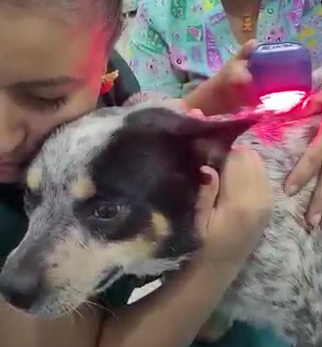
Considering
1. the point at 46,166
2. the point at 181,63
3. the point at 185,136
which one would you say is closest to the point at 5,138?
the point at 46,166

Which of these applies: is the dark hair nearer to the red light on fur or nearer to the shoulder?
the red light on fur

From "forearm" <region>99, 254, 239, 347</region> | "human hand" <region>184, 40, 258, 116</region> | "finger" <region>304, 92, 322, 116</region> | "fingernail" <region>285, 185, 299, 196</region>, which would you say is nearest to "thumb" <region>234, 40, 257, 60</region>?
"human hand" <region>184, 40, 258, 116</region>

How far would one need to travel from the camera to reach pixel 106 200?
895 mm

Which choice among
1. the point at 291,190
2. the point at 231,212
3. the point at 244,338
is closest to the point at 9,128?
the point at 231,212

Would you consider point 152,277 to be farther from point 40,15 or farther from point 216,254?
point 40,15

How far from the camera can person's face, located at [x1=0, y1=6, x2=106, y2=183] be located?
85 cm

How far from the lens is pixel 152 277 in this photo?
39.6 inches

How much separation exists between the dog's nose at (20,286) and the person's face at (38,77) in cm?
14

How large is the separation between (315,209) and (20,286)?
0.43 meters

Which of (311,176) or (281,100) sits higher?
(281,100)

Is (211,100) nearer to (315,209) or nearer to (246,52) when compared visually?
(246,52)

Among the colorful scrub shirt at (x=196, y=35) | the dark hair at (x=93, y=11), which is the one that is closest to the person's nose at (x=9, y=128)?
the dark hair at (x=93, y=11)

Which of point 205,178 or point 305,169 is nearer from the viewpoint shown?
point 205,178

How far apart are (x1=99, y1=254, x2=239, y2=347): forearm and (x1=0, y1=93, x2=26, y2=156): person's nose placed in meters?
0.25
